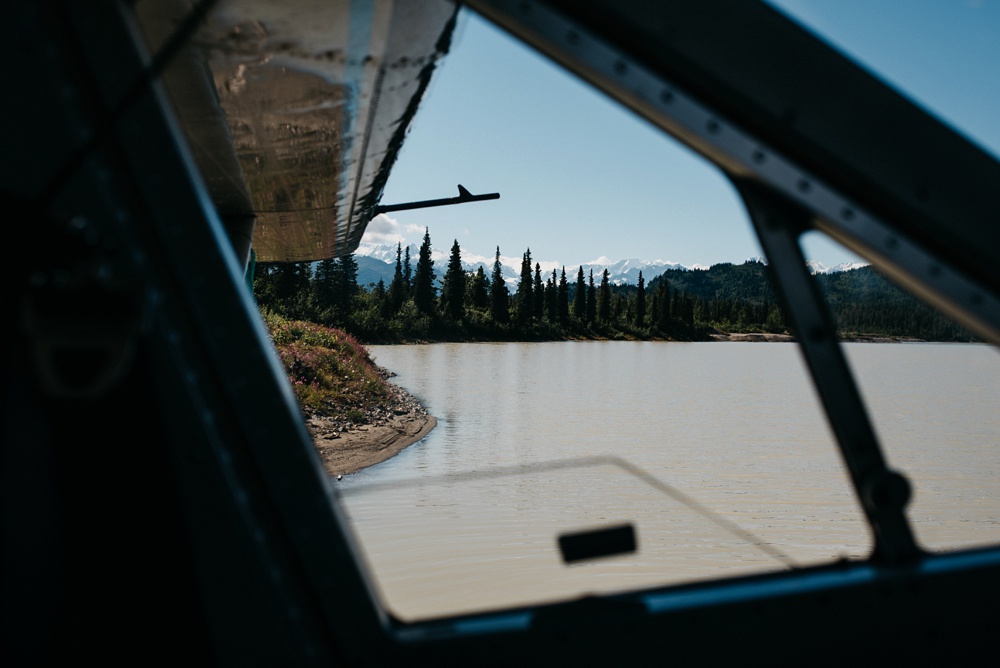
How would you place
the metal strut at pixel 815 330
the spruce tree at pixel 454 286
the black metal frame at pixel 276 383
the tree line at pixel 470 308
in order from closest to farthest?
the black metal frame at pixel 276 383 < the metal strut at pixel 815 330 < the tree line at pixel 470 308 < the spruce tree at pixel 454 286

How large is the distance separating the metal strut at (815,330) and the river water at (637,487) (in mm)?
79

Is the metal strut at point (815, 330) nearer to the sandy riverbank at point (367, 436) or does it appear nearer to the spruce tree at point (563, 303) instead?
the sandy riverbank at point (367, 436)

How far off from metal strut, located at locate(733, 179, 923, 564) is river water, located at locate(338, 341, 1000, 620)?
3.1 inches

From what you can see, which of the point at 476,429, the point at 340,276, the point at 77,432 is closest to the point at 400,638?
the point at 77,432

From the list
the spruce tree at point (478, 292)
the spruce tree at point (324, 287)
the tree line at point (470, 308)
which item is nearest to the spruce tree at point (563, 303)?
the tree line at point (470, 308)

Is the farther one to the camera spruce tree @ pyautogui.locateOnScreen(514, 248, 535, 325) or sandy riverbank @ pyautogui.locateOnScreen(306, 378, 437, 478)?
spruce tree @ pyautogui.locateOnScreen(514, 248, 535, 325)

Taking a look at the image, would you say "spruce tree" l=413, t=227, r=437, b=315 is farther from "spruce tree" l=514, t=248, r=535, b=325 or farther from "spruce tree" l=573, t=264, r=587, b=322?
"spruce tree" l=573, t=264, r=587, b=322

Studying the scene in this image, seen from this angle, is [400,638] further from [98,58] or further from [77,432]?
[98,58]

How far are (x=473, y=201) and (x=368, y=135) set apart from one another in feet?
5.11

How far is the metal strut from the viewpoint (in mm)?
1237

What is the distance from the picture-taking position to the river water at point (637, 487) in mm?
5363

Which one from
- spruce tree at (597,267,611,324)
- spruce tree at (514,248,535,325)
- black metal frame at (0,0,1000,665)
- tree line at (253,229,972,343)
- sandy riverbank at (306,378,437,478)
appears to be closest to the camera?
black metal frame at (0,0,1000,665)

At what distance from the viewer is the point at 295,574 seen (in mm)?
1071

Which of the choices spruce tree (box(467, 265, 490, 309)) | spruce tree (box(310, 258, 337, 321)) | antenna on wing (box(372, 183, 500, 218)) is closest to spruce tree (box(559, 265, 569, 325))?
spruce tree (box(467, 265, 490, 309))
